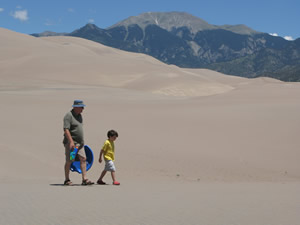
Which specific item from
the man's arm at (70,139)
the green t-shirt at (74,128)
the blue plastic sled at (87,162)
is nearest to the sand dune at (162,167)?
the blue plastic sled at (87,162)

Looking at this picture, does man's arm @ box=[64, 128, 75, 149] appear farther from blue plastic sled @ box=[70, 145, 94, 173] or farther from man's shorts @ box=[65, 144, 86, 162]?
blue plastic sled @ box=[70, 145, 94, 173]

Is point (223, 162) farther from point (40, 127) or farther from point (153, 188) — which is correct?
point (40, 127)

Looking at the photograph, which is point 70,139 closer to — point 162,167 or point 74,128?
point 74,128

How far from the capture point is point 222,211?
548 cm

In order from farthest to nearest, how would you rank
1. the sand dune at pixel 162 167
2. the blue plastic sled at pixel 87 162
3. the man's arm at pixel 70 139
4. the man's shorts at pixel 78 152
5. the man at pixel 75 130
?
the blue plastic sled at pixel 87 162, the man's shorts at pixel 78 152, the man at pixel 75 130, the man's arm at pixel 70 139, the sand dune at pixel 162 167

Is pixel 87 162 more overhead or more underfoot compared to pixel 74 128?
more underfoot

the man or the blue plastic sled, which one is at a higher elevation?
the man

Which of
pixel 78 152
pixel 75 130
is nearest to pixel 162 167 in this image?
pixel 78 152

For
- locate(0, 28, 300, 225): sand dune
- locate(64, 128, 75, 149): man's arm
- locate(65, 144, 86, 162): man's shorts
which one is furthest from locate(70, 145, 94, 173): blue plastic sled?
locate(64, 128, 75, 149): man's arm

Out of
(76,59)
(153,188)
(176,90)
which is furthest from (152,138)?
(76,59)

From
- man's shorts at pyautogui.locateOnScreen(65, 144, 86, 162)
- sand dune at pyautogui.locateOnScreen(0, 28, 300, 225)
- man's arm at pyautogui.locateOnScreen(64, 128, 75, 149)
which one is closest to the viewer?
sand dune at pyautogui.locateOnScreen(0, 28, 300, 225)

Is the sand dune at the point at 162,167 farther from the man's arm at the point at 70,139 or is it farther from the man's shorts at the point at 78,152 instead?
the man's arm at the point at 70,139

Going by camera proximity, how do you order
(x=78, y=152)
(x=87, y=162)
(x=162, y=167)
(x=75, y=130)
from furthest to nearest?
1. (x=162, y=167)
2. (x=87, y=162)
3. (x=78, y=152)
4. (x=75, y=130)

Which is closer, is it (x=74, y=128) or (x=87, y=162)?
(x=74, y=128)
